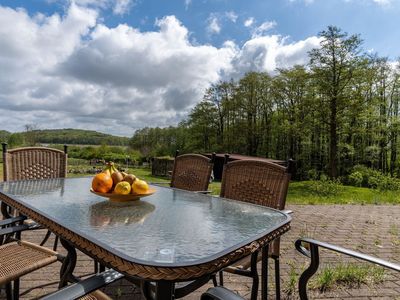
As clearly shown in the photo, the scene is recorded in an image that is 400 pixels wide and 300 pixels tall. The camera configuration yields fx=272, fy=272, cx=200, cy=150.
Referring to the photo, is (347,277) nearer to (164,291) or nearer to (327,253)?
(327,253)

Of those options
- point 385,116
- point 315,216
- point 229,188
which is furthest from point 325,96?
point 229,188

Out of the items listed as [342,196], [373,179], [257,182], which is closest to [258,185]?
[257,182]

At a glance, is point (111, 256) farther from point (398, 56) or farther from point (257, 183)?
point (398, 56)

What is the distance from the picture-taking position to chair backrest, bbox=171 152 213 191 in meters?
2.42

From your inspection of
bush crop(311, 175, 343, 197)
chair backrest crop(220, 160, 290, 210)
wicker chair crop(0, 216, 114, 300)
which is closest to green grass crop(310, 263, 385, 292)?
chair backrest crop(220, 160, 290, 210)

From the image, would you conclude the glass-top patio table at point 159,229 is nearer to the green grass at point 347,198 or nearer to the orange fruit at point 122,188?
the orange fruit at point 122,188

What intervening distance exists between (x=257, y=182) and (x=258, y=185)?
0.07ft

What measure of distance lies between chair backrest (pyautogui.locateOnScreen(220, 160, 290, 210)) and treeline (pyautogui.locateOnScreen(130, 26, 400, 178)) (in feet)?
50.0

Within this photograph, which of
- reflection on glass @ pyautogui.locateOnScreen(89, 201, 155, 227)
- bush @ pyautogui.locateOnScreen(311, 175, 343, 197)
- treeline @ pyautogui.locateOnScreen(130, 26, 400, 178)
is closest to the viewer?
reflection on glass @ pyautogui.locateOnScreen(89, 201, 155, 227)

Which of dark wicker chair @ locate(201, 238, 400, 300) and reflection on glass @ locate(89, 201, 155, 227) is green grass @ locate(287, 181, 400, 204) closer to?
dark wicker chair @ locate(201, 238, 400, 300)

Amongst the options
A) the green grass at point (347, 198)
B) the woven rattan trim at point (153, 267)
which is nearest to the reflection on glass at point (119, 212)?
the woven rattan trim at point (153, 267)

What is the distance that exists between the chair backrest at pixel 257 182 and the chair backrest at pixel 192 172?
0.99 feet

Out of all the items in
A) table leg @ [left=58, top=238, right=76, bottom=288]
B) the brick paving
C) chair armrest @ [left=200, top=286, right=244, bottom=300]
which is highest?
chair armrest @ [left=200, top=286, right=244, bottom=300]

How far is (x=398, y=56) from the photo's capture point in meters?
18.9
